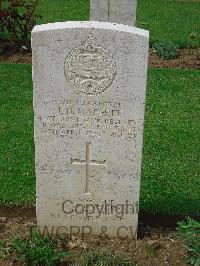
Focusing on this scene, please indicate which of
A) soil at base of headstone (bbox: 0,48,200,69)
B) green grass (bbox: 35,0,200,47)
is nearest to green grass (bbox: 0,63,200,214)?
soil at base of headstone (bbox: 0,48,200,69)

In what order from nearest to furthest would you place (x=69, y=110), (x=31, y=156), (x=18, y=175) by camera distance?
(x=69, y=110), (x=18, y=175), (x=31, y=156)

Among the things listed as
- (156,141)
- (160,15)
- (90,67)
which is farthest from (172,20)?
(90,67)

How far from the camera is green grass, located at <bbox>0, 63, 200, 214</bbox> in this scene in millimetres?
5770

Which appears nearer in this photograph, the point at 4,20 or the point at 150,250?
the point at 150,250

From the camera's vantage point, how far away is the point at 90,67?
430cm

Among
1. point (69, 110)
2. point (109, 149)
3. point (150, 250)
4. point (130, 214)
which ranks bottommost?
point (150, 250)

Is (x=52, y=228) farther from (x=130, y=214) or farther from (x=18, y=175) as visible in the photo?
(x=18, y=175)

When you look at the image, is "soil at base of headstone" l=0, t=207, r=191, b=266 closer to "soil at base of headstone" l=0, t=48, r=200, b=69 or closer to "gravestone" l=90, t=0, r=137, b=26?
"soil at base of headstone" l=0, t=48, r=200, b=69

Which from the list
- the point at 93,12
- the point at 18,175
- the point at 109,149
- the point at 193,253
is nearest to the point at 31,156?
the point at 18,175

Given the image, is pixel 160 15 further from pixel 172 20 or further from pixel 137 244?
pixel 137 244

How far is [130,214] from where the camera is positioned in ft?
15.8

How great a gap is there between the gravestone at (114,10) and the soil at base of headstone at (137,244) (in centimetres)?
543

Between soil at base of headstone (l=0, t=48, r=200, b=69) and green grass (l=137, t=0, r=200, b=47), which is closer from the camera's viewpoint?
soil at base of headstone (l=0, t=48, r=200, b=69)

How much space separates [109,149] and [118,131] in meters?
→ 0.19
